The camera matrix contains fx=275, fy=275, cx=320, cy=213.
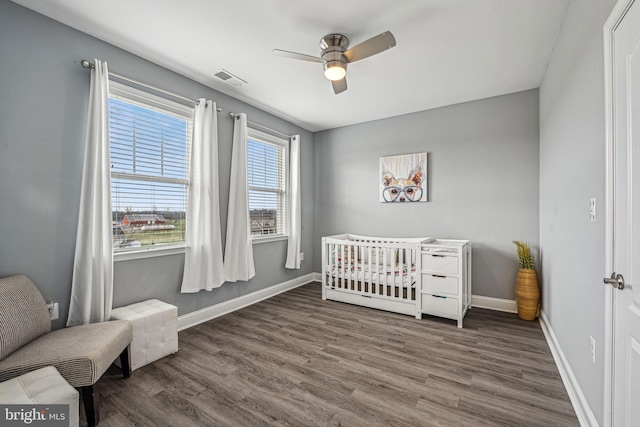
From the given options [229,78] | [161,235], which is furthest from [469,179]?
[161,235]

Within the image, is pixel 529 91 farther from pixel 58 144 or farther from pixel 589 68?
pixel 58 144

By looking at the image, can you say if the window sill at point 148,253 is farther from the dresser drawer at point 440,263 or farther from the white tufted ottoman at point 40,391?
the dresser drawer at point 440,263

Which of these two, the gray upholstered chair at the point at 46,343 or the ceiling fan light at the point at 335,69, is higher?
the ceiling fan light at the point at 335,69

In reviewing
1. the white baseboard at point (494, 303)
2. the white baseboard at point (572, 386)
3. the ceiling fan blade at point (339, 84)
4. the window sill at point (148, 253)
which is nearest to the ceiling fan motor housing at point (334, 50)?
A: the ceiling fan blade at point (339, 84)

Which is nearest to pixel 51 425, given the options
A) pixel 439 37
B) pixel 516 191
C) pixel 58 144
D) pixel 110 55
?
pixel 58 144

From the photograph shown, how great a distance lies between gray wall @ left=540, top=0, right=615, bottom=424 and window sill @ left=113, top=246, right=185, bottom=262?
10.2 ft

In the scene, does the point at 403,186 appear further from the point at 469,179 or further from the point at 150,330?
the point at 150,330

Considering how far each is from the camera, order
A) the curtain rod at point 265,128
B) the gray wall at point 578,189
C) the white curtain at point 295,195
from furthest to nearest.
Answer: the white curtain at point 295,195
the curtain rod at point 265,128
the gray wall at point 578,189

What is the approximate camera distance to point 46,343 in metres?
1.57

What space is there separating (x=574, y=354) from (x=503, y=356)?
1.86 feet

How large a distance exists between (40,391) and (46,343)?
1.57ft

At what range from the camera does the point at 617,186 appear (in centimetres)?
115

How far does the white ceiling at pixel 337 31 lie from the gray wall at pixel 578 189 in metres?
0.38

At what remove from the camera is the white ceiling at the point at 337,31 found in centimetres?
188
